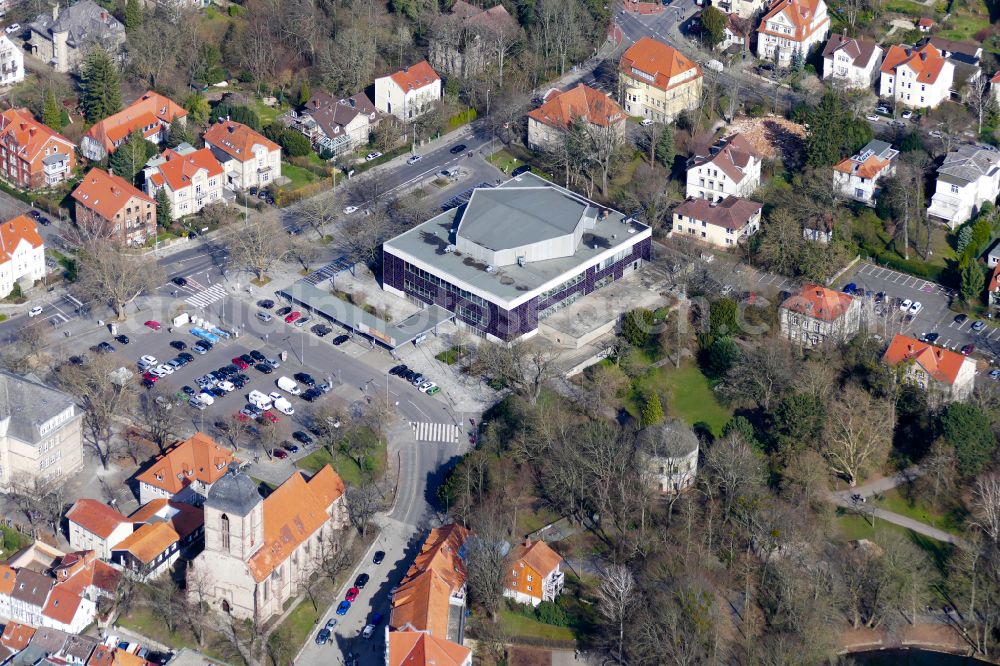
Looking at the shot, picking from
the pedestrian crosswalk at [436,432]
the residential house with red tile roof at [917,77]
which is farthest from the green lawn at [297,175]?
the residential house with red tile roof at [917,77]

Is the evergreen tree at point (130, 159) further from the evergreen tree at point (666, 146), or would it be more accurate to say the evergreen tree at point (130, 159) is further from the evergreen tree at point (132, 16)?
the evergreen tree at point (666, 146)

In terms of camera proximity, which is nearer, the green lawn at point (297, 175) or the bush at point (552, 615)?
the bush at point (552, 615)

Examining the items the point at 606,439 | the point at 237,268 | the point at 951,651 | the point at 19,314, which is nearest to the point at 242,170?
the point at 237,268

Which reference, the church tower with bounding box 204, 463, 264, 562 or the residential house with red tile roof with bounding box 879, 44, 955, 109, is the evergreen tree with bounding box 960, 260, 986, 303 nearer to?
the residential house with red tile roof with bounding box 879, 44, 955, 109

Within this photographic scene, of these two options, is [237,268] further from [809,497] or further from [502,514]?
[809,497]

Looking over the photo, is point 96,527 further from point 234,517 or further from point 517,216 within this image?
point 517,216

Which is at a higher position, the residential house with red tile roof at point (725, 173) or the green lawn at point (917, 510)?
the residential house with red tile roof at point (725, 173)
